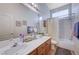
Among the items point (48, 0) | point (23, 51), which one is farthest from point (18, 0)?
point (23, 51)

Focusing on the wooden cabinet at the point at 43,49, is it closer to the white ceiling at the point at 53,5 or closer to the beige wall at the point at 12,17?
the beige wall at the point at 12,17

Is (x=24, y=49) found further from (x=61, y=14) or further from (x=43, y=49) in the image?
(x=61, y=14)

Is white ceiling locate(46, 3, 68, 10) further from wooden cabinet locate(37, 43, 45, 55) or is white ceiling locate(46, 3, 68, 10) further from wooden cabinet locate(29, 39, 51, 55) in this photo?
wooden cabinet locate(37, 43, 45, 55)

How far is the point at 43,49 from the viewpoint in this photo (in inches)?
64.9

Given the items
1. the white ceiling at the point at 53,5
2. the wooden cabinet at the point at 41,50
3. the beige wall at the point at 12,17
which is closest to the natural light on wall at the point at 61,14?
the white ceiling at the point at 53,5

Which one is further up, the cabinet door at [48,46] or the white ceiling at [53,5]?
the white ceiling at [53,5]

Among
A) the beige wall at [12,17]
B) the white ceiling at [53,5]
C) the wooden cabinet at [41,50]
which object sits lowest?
the wooden cabinet at [41,50]

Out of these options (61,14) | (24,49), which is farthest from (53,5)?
(24,49)

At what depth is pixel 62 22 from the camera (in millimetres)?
1645

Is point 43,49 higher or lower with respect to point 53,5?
lower

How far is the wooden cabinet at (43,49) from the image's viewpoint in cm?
163

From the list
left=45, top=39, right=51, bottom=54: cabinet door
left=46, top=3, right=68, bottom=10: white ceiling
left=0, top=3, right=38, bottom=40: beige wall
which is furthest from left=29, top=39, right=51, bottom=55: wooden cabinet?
left=46, top=3, right=68, bottom=10: white ceiling

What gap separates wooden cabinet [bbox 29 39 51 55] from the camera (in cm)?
163

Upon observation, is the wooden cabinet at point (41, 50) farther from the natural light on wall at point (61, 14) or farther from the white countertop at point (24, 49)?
the natural light on wall at point (61, 14)
